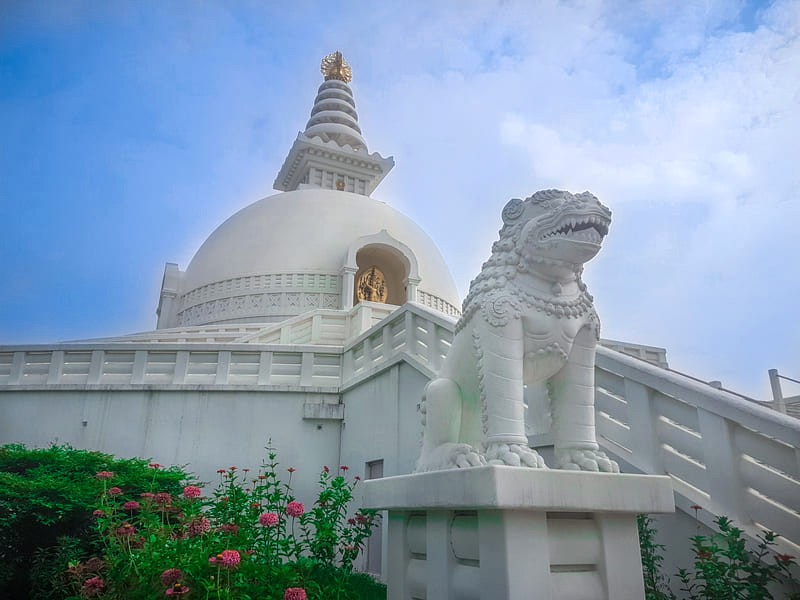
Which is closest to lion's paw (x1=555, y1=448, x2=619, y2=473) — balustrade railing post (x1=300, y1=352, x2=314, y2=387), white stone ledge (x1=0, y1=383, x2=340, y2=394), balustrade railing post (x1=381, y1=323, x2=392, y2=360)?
balustrade railing post (x1=381, y1=323, x2=392, y2=360)

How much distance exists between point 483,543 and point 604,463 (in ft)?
3.43

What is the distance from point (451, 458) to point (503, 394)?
525 millimetres

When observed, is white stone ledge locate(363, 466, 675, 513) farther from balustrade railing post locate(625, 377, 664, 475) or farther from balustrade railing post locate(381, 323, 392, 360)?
balustrade railing post locate(381, 323, 392, 360)

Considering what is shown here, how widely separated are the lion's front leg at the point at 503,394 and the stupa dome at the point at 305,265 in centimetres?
1561

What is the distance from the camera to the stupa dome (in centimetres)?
1961

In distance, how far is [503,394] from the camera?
3.46 meters

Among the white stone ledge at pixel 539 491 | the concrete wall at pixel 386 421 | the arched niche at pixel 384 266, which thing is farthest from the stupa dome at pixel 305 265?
the white stone ledge at pixel 539 491

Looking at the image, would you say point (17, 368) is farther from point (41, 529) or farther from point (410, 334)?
point (410, 334)

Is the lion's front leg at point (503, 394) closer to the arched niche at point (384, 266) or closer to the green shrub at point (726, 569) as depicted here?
the green shrub at point (726, 569)

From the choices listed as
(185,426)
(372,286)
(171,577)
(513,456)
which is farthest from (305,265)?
(513,456)

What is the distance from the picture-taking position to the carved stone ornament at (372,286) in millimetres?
20750

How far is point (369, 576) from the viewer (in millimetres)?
7066

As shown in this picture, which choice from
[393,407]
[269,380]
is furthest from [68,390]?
[393,407]

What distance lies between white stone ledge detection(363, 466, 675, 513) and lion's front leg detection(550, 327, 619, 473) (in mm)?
338
